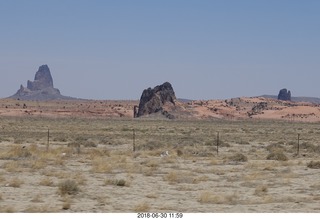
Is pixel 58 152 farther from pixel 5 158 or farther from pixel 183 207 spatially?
pixel 183 207

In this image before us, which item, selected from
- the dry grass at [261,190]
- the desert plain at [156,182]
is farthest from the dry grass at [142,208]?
the dry grass at [261,190]

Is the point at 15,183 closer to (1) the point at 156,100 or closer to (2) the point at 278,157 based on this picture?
(2) the point at 278,157

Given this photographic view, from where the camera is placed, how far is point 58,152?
36094mm

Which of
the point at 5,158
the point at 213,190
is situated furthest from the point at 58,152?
the point at 213,190

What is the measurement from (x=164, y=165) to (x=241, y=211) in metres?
14.3

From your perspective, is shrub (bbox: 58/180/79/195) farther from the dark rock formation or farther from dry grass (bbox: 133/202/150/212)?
the dark rock formation

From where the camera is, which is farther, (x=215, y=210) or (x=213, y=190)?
(x=213, y=190)

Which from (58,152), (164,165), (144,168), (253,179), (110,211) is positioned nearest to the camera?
(110,211)

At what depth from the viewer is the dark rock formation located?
136 m

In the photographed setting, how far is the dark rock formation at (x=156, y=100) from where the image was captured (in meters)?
136

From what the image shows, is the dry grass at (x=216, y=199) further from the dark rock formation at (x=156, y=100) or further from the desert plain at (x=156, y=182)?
the dark rock formation at (x=156, y=100)

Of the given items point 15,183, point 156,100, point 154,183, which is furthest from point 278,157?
point 156,100

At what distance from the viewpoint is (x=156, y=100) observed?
13638 cm

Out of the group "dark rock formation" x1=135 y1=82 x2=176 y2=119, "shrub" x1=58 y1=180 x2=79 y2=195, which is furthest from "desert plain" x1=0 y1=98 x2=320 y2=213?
"dark rock formation" x1=135 y1=82 x2=176 y2=119
